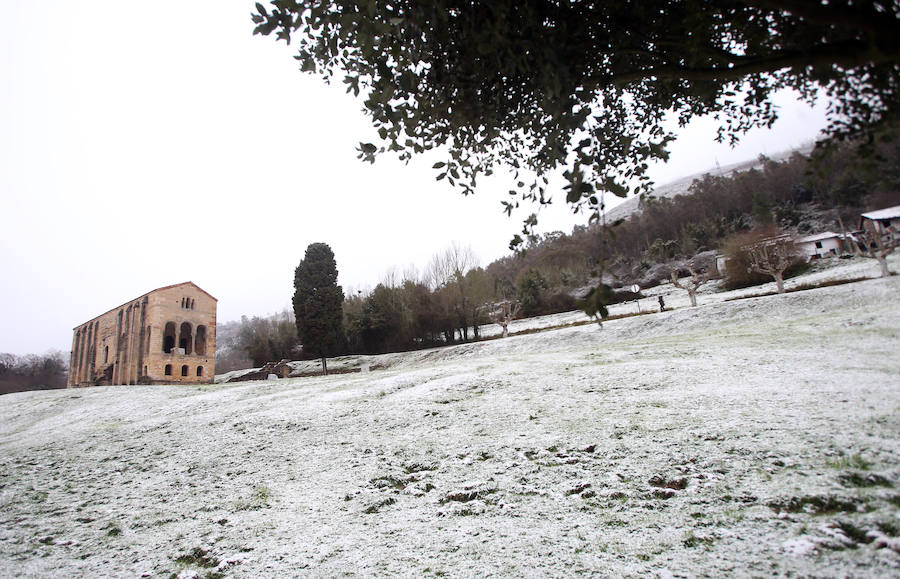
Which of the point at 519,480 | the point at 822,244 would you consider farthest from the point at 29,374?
the point at 822,244

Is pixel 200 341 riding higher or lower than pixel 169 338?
lower

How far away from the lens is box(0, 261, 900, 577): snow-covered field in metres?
3.87

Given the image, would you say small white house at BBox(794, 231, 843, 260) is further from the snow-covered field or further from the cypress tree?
the cypress tree

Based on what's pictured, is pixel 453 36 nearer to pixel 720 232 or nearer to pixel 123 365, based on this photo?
pixel 123 365

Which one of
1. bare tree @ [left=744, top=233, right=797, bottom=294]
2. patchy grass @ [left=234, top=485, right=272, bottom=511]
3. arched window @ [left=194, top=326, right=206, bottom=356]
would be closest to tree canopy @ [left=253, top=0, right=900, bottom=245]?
patchy grass @ [left=234, top=485, right=272, bottom=511]

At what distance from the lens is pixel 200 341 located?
37.2 meters

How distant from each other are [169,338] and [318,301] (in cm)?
1307

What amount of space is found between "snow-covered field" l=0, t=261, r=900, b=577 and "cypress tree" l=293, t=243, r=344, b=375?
2406 cm

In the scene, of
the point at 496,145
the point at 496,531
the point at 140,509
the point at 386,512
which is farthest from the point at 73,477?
the point at 496,145

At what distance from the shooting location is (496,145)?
5004 mm

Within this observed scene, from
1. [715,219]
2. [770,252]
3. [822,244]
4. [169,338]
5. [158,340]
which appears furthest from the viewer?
[715,219]

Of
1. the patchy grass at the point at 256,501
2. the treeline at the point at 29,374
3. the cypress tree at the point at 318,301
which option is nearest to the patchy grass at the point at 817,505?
the patchy grass at the point at 256,501

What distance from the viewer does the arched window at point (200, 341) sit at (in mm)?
36938

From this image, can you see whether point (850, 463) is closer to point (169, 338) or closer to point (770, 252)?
point (770, 252)
